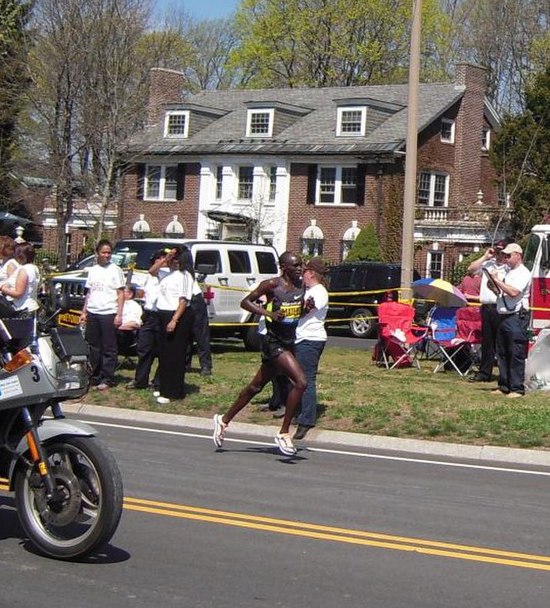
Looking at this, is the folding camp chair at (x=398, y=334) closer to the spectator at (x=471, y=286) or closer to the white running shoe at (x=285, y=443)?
the spectator at (x=471, y=286)

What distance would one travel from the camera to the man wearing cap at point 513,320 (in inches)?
585

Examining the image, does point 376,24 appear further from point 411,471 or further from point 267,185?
point 411,471

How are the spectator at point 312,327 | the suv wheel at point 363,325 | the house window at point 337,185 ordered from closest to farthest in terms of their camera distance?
the spectator at point 312,327 → the suv wheel at point 363,325 → the house window at point 337,185

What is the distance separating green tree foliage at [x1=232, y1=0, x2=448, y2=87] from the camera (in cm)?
6334

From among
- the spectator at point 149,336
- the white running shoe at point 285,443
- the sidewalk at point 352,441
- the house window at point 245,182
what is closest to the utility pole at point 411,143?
the spectator at point 149,336

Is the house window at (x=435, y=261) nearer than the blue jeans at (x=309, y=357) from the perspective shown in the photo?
No

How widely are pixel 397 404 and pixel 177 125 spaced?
39197 millimetres

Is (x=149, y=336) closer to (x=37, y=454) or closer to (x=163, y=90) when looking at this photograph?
(x=37, y=454)

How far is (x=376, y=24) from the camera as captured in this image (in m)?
63.7

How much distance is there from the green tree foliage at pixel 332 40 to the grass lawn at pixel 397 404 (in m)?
48.2

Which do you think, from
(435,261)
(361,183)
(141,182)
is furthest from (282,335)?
(141,182)

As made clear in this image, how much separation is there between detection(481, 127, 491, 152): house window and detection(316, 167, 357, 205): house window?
23.3 ft

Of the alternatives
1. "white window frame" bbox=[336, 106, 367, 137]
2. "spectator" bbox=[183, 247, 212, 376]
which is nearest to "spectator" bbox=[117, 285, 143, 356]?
"spectator" bbox=[183, 247, 212, 376]

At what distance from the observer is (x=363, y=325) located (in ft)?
98.5
